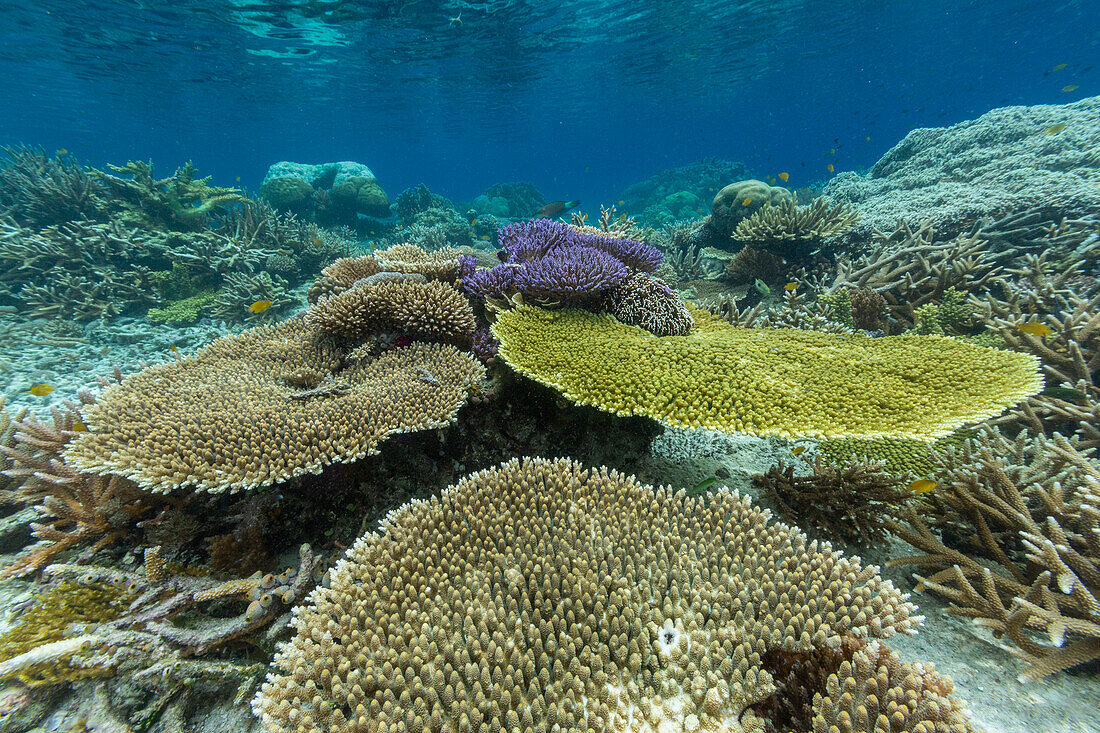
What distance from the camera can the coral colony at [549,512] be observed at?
5.85ft

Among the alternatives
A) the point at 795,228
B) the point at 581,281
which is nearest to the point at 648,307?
the point at 581,281

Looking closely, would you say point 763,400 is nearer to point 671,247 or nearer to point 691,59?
point 671,247

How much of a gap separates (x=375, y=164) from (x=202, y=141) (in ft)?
150

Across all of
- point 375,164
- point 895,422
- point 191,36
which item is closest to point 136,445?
point 895,422

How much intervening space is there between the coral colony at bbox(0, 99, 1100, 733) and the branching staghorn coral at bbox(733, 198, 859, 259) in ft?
8.78

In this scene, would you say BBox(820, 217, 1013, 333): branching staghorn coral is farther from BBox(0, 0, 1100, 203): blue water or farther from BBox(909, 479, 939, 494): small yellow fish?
BBox(0, 0, 1100, 203): blue water

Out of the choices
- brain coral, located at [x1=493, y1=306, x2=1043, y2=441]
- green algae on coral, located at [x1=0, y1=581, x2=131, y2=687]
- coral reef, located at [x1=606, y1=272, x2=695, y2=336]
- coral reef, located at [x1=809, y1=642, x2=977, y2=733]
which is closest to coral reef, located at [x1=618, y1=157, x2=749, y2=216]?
coral reef, located at [x1=606, y1=272, x2=695, y2=336]

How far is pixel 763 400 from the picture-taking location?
9.18 feet

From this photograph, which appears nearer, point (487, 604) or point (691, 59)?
point (487, 604)

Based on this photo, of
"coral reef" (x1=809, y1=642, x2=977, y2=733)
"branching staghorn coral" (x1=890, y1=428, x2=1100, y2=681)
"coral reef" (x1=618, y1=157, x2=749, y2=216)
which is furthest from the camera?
"coral reef" (x1=618, y1=157, x2=749, y2=216)

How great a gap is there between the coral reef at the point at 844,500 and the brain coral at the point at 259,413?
284 cm

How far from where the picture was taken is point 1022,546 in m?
2.80

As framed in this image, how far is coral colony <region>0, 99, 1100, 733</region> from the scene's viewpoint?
70.2 inches

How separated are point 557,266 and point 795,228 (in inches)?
246
